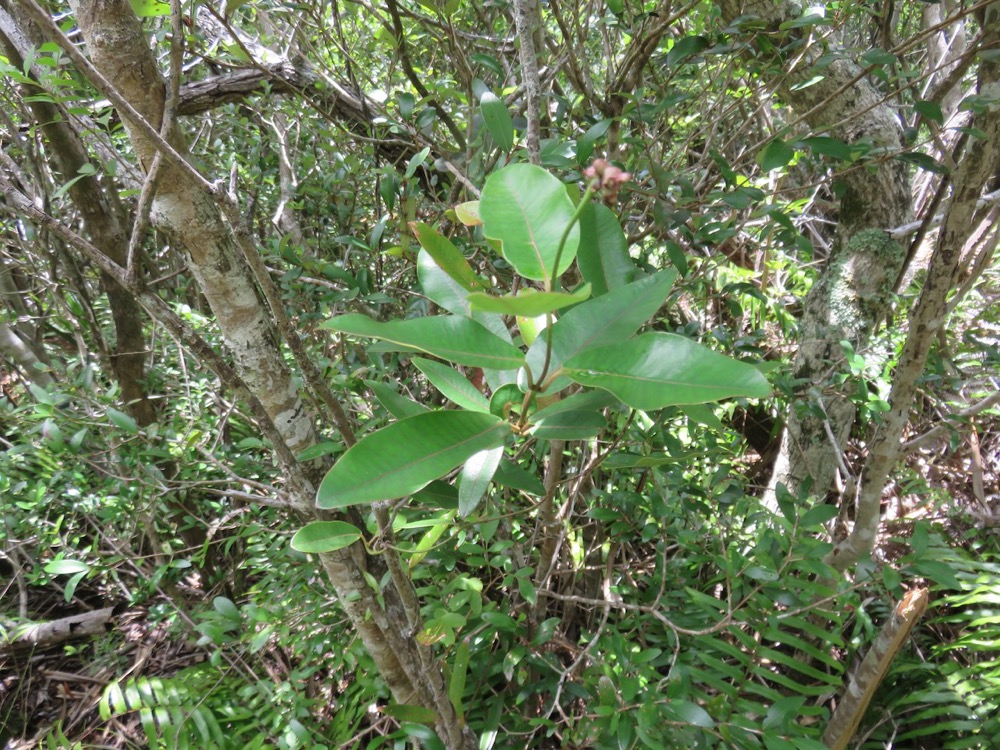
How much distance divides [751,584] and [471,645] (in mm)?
673

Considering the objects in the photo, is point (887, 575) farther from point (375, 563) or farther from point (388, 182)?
point (388, 182)

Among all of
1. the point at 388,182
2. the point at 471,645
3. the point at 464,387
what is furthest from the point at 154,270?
the point at 464,387

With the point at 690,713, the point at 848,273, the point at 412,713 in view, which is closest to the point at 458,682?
the point at 412,713

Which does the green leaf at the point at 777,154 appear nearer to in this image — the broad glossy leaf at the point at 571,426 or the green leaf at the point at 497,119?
the green leaf at the point at 497,119

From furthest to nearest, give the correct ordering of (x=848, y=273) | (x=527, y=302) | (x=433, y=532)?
(x=848, y=273), (x=433, y=532), (x=527, y=302)

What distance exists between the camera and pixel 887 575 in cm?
96

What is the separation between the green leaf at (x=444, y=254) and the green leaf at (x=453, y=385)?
0.08 metres

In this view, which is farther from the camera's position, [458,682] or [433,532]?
[458,682]

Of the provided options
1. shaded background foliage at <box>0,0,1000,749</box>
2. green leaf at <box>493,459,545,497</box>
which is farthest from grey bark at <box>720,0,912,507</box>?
green leaf at <box>493,459,545,497</box>

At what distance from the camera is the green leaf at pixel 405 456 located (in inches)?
16.1

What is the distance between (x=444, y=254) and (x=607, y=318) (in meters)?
0.14

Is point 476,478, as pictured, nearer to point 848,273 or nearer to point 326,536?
point 326,536

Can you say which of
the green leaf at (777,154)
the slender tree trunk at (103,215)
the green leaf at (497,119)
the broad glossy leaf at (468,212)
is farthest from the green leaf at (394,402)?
the slender tree trunk at (103,215)

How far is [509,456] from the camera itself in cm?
67
